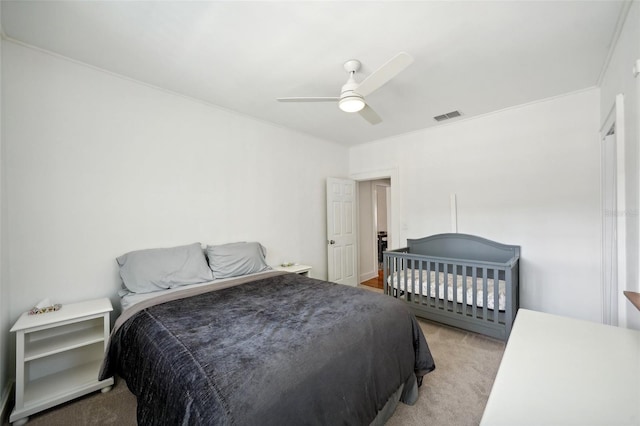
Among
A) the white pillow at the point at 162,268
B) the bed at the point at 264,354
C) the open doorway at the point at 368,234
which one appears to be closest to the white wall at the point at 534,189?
the open doorway at the point at 368,234

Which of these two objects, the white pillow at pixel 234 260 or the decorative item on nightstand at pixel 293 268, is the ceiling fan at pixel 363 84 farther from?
the decorative item on nightstand at pixel 293 268

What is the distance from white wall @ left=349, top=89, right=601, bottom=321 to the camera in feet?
9.30

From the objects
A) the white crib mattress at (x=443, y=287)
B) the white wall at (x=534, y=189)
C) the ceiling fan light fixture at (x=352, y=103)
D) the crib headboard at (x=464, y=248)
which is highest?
the ceiling fan light fixture at (x=352, y=103)

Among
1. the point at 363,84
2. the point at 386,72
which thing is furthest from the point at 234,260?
the point at 386,72

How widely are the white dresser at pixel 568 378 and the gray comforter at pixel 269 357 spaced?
72cm

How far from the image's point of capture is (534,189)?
124 inches

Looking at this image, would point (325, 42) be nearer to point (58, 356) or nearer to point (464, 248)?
point (464, 248)

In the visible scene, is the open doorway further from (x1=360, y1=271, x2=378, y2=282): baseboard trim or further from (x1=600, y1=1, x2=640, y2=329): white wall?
(x1=600, y1=1, x2=640, y2=329): white wall

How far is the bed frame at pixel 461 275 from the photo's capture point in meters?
2.59

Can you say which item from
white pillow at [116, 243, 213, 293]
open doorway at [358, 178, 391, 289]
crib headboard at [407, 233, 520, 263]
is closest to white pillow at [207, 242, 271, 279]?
white pillow at [116, 243, 213, 293]

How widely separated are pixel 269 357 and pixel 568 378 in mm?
1102

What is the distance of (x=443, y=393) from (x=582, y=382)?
143 cm

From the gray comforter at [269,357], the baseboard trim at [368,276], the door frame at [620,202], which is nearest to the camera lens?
the gray comforter at [269,357]

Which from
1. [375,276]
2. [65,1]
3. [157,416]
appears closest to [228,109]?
[65,1]
